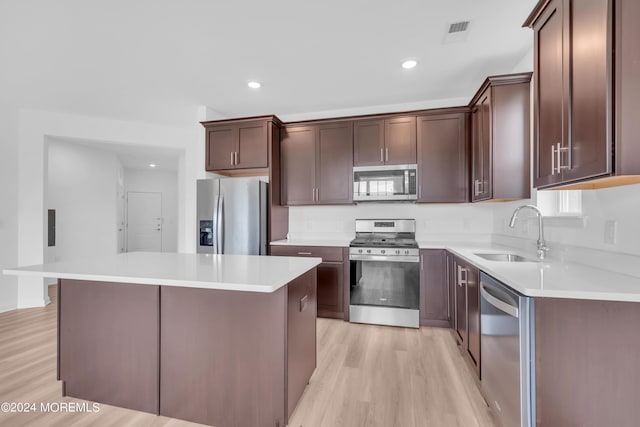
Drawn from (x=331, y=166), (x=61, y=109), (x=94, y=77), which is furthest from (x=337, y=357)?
(x=61, y=109)

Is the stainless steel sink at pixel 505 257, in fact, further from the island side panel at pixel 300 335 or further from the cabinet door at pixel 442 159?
the island side panel at pixel 300 335

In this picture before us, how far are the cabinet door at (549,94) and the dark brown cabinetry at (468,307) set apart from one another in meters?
0.79

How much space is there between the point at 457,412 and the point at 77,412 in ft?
7.57

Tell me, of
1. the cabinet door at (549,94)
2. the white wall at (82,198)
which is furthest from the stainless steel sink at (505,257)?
the white wall at (82,198)

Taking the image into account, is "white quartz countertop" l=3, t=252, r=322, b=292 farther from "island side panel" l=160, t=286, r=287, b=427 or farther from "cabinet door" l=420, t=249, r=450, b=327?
"cabinet door" l=420, t=249, r=450, b=327

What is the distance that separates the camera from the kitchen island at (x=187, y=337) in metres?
1.44

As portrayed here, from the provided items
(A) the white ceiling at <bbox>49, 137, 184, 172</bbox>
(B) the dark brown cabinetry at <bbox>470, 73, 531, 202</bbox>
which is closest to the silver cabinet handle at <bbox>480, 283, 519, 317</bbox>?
(B) the dark brown cabinetry at <bbox>470, 73, 531, 202</bbox>

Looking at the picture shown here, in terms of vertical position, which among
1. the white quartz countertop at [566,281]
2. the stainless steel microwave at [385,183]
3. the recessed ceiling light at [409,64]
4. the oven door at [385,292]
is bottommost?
the oven door at [385,292]

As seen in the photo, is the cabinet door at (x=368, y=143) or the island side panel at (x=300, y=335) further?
the cabinet door at (x=368, y=143)

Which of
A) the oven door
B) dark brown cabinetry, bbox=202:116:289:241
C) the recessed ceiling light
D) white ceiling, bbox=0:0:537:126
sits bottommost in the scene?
the oven door

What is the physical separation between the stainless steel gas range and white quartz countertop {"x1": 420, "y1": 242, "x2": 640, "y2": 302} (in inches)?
47.7

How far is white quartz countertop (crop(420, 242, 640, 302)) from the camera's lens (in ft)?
3.63

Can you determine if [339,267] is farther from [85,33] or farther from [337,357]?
[85,33]

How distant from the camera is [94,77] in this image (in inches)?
111
